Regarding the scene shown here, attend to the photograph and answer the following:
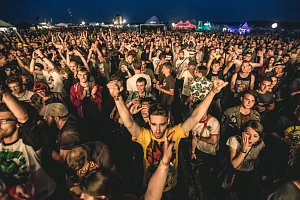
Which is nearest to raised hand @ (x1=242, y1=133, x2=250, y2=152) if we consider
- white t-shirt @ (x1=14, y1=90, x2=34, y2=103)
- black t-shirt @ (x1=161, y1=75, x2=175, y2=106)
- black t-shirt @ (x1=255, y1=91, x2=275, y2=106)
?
black t-shirt @ (x1=255, y1=91, x2=275, y2=106)

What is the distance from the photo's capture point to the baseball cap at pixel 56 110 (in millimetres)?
3375

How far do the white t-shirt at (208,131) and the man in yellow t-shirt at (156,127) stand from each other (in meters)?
1.03

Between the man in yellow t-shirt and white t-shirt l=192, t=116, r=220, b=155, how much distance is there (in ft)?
3.37

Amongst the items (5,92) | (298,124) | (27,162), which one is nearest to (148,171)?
(27,162)

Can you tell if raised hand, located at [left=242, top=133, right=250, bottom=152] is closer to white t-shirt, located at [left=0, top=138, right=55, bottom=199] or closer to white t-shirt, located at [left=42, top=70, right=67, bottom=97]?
white t-shirt, located at [left=0, top=138, right=55, bottom=199]

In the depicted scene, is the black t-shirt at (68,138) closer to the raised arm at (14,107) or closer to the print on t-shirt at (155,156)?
the raised arm at (14,107)

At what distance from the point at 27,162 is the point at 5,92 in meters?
0.91

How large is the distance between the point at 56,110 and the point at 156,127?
5.51ft

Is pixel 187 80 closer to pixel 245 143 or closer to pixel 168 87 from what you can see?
pixel 168 87

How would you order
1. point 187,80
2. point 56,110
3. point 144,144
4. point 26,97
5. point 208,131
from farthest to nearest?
point 187,80, point 26,97, point 208,131, point 56,110, point 144,144

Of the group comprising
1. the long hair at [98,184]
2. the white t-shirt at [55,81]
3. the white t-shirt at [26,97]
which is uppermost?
the white t-shirt at [55,81]

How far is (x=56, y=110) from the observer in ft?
11.2

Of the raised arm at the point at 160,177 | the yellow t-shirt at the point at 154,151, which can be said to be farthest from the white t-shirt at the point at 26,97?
the raised arm at the point at 160,177

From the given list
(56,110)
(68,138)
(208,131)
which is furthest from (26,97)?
(208,131)
